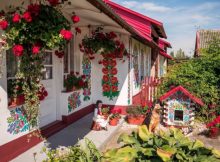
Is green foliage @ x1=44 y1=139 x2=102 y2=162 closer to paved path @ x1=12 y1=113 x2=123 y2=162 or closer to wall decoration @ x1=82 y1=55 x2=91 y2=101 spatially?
paved path @ x1=12 y1=113 x2=123 y2=162

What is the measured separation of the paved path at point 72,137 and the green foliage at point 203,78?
2.70 metres

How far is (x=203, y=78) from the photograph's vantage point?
8930mm

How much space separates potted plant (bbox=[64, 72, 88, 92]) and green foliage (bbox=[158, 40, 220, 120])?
321cm

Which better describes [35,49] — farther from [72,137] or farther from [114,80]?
[114,80]

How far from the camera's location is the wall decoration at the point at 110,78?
955cm

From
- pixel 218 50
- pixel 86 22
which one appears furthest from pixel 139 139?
pixel 218 50

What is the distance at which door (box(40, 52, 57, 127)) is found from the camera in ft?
22.1

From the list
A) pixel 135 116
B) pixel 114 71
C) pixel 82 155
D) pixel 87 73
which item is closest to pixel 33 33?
pixel 82 155

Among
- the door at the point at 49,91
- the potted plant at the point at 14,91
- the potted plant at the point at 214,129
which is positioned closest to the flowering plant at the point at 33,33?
the potted plant at the point at 14,91

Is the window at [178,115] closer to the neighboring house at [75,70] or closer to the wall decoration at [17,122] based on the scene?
the neighboring house at [75,70]

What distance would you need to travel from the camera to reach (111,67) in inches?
378

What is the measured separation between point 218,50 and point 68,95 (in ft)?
18.4

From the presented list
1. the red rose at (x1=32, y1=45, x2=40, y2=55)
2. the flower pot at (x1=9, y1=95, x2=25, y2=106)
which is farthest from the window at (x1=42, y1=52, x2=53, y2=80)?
the red rose at (x1=32, y1=45, x2=40, y2=55)

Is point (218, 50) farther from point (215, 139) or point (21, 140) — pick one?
point (21, 140)
